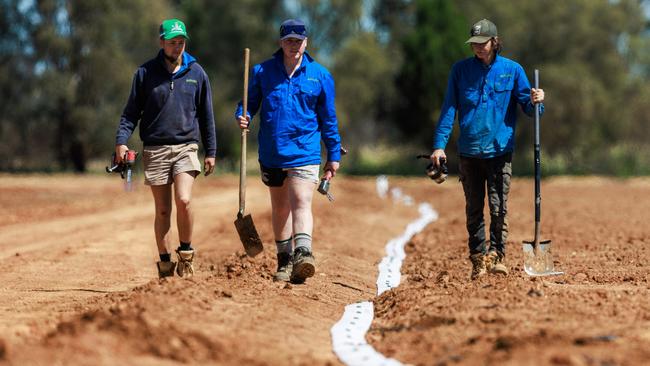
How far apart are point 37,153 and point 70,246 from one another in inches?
1440

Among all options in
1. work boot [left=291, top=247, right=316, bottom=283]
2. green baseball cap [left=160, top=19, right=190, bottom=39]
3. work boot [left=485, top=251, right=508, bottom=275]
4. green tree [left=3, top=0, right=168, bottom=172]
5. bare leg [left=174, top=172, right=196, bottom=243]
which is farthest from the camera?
green tree [left=3, top=0, right=168, bottom=172]

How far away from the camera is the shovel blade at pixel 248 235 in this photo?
964 cm

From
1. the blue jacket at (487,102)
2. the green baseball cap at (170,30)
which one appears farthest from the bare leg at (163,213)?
the blue jacket at (487,102)

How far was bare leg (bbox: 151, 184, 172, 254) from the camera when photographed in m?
9.30

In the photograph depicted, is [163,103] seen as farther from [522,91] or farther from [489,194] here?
[522,91]

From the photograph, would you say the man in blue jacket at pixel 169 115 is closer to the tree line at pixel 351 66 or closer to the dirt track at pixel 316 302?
the dirt track at pixel 316 302

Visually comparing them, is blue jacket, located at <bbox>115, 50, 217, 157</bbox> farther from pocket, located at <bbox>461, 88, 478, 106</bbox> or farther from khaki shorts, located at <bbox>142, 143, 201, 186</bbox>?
pocket, located at <bbox>461, 88, 478, 106</bbox>

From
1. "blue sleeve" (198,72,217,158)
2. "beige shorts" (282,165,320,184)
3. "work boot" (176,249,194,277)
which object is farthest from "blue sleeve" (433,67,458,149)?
"work boot" (176,249,194,277)

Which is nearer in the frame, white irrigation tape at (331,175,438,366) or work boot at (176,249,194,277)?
white irrigation tape at (331,175,438,366)

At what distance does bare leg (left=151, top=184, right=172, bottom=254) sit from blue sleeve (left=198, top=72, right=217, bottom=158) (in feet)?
1.66

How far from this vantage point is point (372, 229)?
17.2m

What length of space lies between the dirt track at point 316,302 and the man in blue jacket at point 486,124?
486 millimetres

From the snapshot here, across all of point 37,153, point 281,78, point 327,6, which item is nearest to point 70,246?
point 281,78

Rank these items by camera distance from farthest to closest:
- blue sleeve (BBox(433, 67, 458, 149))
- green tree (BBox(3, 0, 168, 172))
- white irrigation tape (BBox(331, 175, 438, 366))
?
1. green tree (BBox(3, 0, 168, 172))
2. blue sleeve (BBox(433, 67, 458, 149))
3. white irrigation tape (BBox(331, 175, 438, 366))
